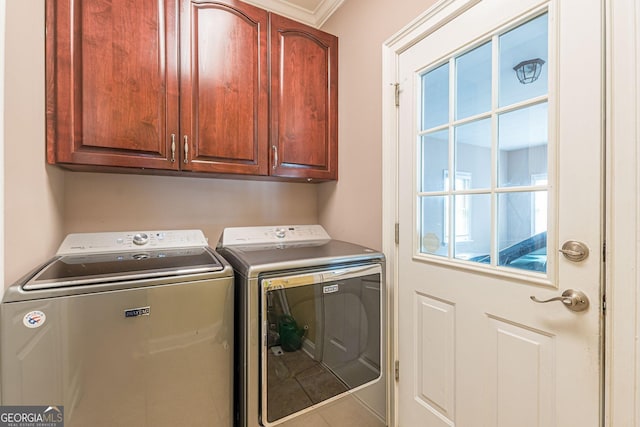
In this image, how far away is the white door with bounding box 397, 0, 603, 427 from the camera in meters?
0.85

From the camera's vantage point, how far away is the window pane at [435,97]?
1.29 m

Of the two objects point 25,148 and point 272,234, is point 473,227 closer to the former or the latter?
point 272,234

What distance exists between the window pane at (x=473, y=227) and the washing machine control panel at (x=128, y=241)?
1.41m

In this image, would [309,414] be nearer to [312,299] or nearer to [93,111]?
[312,299]

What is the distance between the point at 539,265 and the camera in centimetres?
96

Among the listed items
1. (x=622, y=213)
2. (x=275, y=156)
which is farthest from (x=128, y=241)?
(x=622, y=213)

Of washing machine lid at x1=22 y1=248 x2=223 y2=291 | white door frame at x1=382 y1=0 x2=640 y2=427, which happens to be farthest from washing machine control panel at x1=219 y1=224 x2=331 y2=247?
white door frame at x1=382 y1=0 x2=640 y2=427

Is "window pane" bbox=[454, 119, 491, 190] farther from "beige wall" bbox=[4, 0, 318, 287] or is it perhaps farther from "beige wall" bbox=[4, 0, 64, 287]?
"beige wall" bbox=[4, 0, 64, 287]

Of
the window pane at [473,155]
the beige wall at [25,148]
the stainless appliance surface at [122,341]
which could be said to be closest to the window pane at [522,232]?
the window pane at [473,155]

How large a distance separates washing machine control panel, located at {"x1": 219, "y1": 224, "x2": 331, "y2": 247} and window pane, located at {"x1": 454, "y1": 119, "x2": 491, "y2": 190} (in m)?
1.08

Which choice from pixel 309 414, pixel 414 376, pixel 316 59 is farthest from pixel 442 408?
pixel 316 59

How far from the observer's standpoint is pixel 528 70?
992 millimetres

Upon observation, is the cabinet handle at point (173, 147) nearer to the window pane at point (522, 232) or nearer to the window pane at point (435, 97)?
the window pane at point (435, 97)

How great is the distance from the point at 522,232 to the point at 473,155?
37 centimetres
